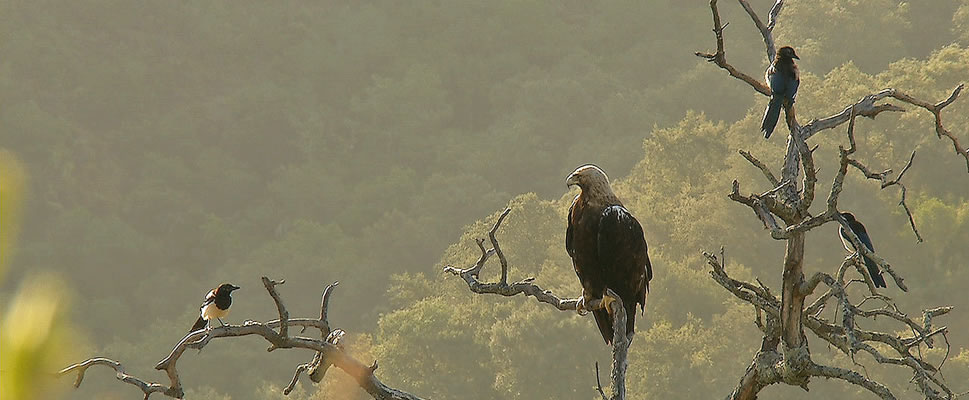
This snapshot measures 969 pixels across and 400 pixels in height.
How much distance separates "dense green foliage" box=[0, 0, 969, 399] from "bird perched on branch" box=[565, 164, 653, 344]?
2384 cm

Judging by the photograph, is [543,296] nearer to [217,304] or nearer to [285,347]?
[285,347]

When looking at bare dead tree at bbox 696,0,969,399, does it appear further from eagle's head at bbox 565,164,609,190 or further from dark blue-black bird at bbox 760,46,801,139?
eagle's head at bbox 565,164,609,190

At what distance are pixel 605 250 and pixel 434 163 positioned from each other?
5111 centimetres

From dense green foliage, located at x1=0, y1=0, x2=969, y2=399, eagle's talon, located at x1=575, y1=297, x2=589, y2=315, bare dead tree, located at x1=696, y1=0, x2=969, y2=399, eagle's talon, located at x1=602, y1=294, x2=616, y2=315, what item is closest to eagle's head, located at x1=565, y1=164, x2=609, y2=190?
eagle's talon, located at x1=602, y1=294, x2=616, y2=315

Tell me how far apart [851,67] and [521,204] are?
11.7 metres

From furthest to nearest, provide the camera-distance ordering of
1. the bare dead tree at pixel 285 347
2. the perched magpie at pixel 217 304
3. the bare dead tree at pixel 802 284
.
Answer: the perched magpie at pixel 217 304 → the bare dead tree at pixel 802 284 → the bare dead tree at pixel 285 347

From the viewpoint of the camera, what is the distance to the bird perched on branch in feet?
16.2

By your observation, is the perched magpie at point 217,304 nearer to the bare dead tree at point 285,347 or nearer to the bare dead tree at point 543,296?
the bare dead tree at point 285,347

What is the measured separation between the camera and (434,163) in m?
55.9

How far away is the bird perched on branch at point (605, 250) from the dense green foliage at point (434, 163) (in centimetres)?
2384

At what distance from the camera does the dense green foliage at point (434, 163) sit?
110ft

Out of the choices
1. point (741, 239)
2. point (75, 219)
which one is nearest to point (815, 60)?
point (741, 239)

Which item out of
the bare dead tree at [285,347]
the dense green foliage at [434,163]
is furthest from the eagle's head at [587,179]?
the dense green foliage at [434,163]

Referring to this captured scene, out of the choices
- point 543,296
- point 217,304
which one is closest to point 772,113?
point 543,296
